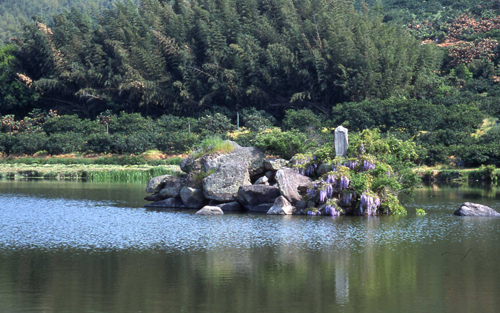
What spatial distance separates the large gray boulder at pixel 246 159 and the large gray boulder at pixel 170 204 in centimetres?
191

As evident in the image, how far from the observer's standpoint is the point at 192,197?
75.6 ft

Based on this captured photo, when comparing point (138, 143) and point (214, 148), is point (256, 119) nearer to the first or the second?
point (138, 143)

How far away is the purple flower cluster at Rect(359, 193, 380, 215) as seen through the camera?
65.7ft

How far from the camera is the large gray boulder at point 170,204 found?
2348 cm

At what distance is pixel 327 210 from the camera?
2042 cm

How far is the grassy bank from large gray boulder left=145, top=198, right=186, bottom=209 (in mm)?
11906

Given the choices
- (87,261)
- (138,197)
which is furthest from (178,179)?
(87,261)

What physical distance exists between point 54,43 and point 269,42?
794 inches

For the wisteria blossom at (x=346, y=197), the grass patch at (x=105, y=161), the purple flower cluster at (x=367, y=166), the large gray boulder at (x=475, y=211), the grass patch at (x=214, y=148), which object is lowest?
the large gray boulder at (x=475, y=211)

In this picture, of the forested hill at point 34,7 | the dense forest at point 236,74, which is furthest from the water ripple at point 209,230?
the forested hill at point 34,7

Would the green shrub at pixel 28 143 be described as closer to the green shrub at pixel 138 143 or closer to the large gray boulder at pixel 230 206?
the green shrub at pixel 138 143

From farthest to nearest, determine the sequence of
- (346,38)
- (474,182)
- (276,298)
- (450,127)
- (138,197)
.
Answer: (346,38), (450,127), (474,182), (138,197), (276,298)

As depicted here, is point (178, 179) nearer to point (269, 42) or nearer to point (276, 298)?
point (276, 298)

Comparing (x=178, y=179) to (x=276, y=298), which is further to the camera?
(x=178, y=179)
